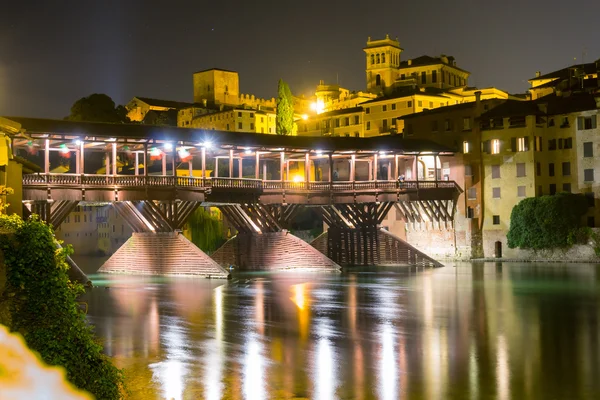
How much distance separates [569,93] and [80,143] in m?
45.4

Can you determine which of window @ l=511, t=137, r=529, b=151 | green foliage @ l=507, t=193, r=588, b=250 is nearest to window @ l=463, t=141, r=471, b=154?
window @ l=511, t=137, r=529, b=151

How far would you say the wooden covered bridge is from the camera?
1791 inches

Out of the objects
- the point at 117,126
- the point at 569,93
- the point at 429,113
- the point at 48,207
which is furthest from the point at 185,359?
the point at 569,93

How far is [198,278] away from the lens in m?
48.3

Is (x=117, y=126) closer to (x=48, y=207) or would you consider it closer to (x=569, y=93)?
(x=48, y=207)

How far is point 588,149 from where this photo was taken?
61.5m

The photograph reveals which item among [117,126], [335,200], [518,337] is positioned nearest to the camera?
[518,337]

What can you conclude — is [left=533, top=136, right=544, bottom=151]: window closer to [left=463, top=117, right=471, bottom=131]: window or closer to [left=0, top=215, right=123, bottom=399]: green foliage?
[left=463, top=117, right=471, bottom=131]: window

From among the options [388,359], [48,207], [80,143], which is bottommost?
[388,359]

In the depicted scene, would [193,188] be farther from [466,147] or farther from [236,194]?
[466,147]

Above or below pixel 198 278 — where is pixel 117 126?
above

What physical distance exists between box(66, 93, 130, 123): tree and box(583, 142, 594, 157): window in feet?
182

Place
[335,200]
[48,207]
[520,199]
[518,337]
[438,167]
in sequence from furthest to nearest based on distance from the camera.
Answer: [438,167]
[520,199]
[335,200]
[48,207]
[518,337]

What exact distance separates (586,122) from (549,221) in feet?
28.3
